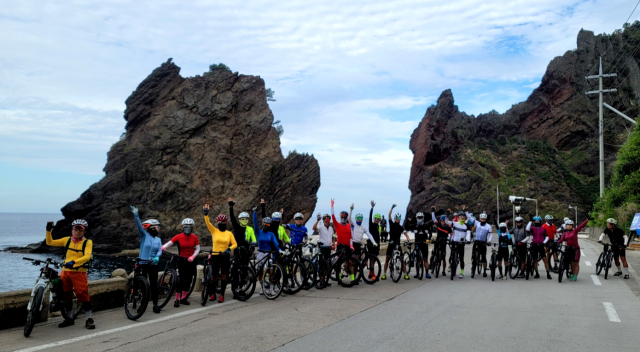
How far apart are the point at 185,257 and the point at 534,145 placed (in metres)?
104

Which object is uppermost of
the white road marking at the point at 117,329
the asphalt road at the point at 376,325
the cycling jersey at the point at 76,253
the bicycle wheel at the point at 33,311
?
the cycling jersey at the point at 76,253

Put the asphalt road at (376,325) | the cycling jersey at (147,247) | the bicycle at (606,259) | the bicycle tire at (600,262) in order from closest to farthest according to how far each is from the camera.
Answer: the asphalt road at (376,325) → the cycling jersey at (147,247) → the bicycle at (606,259) → the bicycle tire at (600,262)

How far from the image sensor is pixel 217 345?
7180mm

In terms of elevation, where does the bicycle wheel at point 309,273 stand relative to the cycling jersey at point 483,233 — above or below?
below

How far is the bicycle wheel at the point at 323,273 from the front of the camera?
514 inches

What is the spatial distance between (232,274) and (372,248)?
5.37 m

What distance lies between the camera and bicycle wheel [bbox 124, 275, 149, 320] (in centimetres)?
907

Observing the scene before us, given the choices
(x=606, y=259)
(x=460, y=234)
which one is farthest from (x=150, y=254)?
(x=606, y=259)

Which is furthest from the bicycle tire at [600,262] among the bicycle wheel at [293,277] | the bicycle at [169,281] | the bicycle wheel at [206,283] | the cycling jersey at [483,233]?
the bicycle at [169,281]

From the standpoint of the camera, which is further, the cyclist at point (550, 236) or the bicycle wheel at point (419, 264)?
the cyclist at point (550, 236)

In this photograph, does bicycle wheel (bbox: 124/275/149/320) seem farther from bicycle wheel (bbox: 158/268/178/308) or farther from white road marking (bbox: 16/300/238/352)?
bicycle wheel (bbox: 158/268/178/308)

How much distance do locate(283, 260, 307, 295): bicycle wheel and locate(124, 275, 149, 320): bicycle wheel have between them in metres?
3.56

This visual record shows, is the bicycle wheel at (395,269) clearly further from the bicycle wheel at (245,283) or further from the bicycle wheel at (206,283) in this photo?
the bicycle wheel at (206,283)

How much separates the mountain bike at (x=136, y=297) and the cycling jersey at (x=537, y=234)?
11580 millimetres
